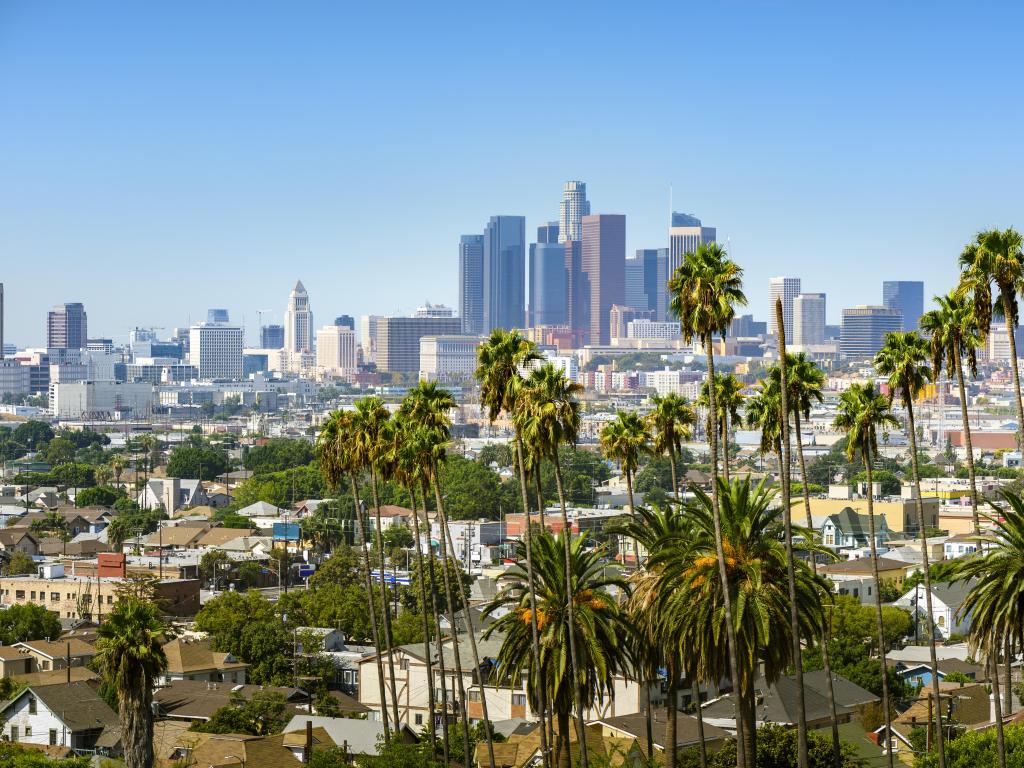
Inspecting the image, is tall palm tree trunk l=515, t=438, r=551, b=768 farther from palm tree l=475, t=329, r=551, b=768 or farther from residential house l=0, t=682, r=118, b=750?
residential house l=0, t=682, r=118, b=750

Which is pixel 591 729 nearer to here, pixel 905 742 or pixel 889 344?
pixel 905 742

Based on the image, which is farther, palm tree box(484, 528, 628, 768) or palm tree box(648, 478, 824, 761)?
palm tree box(484, 528, 628, 768)

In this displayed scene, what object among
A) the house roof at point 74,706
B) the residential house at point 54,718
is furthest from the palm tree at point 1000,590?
the house roof at point 74,706

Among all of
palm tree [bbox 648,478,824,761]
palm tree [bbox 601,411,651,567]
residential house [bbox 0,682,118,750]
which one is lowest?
residential house [bbox 0,682,118,750]

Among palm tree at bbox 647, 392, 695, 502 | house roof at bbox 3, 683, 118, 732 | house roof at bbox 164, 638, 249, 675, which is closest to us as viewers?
palm tree at bbox 647, 392, 695, 502

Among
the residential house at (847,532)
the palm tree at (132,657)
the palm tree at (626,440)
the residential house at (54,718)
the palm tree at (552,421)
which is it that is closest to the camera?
the palm tree at (552,421)

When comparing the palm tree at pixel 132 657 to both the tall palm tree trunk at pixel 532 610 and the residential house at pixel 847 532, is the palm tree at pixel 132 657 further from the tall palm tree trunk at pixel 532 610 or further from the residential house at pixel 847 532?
the residential house at pixel 847 532

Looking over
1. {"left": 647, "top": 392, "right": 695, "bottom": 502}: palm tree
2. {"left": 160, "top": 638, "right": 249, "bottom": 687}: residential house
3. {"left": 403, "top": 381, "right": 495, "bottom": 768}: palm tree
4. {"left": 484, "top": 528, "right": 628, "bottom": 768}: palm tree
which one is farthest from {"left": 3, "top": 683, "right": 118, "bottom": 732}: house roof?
{"left": 484, "top": 528, "right": 628, "bottom": 768}: palm tree
